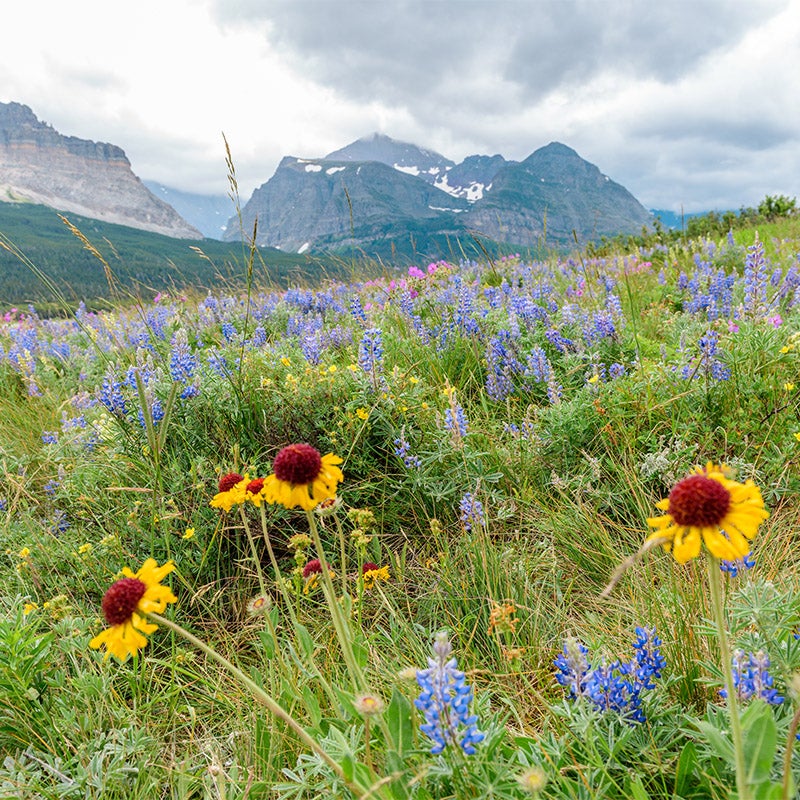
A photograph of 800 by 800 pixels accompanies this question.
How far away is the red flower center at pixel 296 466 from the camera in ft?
3.37

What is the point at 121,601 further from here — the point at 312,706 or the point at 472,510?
the point at 472,510

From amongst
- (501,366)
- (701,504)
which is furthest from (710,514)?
(501,366)

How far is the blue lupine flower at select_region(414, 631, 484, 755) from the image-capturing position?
1.03 metres

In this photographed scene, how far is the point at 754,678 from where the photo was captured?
3.86 ft

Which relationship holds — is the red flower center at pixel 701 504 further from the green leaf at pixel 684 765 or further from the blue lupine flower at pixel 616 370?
the blue lupine flower at pixel 616 370

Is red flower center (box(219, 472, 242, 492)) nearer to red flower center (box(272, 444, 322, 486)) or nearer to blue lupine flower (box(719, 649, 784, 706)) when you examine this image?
red flower center (box(272, 444, 322, 486))

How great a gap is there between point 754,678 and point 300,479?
1.10m

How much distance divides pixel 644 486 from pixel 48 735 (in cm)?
247

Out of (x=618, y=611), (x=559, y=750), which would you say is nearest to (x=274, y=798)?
(x=559, y=750)

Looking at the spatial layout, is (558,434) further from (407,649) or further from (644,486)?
(407,649)

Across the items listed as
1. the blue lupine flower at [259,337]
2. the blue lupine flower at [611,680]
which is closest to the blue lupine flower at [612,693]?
the blue lupine flower at [611,680]

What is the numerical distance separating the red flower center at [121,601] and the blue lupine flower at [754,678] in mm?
1262

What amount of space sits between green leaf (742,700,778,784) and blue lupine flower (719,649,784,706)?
0.39 meters

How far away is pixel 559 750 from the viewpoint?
47.4 inches
